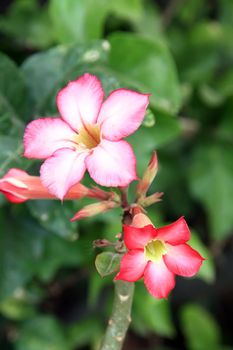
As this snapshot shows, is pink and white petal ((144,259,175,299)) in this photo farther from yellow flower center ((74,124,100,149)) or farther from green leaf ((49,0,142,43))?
green leaf ((49,0,142,43))

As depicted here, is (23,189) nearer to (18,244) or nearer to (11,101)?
(11,101)

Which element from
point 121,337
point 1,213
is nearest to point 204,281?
point 1,213

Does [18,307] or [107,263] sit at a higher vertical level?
[107,263]

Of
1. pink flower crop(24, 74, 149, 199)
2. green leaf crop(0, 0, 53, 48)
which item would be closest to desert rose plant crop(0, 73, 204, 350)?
pink flower crop(24, 74, 149, 199)

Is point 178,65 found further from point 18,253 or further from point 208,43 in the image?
point 18,253

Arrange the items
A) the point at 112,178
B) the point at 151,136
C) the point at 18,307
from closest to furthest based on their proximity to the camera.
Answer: the point at 112,178 → the point at 151,136 → the point at 18,307

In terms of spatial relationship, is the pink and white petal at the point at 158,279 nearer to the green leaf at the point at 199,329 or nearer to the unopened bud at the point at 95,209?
the unopened bud at the point at 95,209

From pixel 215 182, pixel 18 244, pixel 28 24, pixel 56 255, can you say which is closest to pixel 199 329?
pixel 215 182
